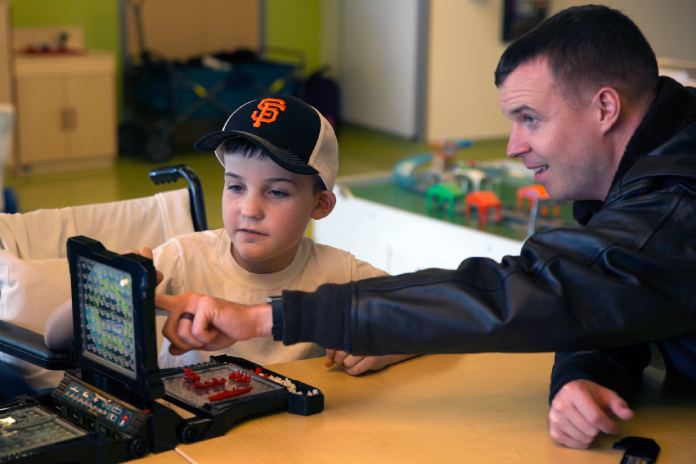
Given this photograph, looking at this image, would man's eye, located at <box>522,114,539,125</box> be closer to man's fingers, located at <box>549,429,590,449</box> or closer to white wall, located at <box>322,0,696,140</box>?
man's fingers, located at <box>549,429,590,449</box>

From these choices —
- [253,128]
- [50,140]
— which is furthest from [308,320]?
[50,140]

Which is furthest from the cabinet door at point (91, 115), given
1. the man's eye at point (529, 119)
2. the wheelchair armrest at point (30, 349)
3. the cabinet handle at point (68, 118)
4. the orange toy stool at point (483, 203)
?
the man's eye at point (529, 119)

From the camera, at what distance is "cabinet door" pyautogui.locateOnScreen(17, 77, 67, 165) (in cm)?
631

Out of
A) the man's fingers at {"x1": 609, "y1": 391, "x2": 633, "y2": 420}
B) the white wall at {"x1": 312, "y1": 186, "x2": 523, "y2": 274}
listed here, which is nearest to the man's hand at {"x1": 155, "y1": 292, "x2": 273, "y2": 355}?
the man's fingers at {"x1": 609, "y1": 391, "x2": 633, "y2": 420}

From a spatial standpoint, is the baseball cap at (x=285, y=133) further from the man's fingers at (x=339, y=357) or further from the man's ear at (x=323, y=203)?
the man's fingers at (x=339, y=357)

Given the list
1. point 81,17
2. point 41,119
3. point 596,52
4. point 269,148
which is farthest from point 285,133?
point 81,17

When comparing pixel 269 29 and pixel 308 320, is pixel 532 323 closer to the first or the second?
pixel 308 320

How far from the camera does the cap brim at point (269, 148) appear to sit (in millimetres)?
1643

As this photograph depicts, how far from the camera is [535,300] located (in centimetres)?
130

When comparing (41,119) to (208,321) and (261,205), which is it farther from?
(208,321)

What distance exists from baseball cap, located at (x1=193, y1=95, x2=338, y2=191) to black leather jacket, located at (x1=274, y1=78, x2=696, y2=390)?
1.31ft

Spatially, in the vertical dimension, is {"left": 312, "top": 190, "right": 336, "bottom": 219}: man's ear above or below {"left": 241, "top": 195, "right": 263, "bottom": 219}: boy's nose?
below

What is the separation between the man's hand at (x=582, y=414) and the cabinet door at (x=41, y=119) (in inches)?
216

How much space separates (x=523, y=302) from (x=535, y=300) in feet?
0.05
